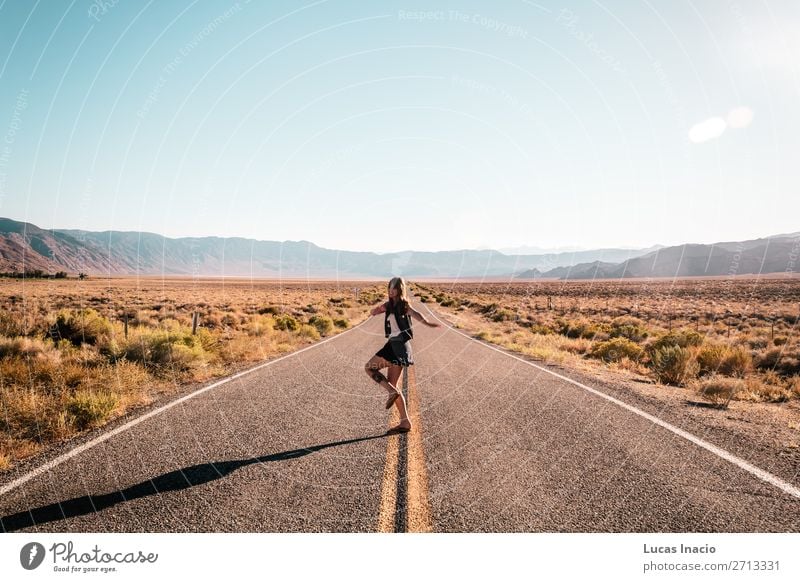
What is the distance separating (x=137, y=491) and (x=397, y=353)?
10.5 feet

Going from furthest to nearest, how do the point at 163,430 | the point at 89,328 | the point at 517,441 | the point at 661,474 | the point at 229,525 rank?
1. the point at 89,328
2. the point at 163,430
3. the point at 517,441
4. the point at 661,474
5. the point at 229,525

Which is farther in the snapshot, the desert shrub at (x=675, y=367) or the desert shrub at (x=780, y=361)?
the desert shrub at (x=780, y=361)

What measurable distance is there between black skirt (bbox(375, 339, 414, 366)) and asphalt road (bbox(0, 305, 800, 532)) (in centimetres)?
92

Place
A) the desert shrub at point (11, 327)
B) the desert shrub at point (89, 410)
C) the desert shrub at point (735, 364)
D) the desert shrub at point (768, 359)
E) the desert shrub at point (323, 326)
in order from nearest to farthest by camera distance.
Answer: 1. the desert shrub at point (89, 410)
2. the desert shrub at point (735, 364)
3. the desert shrub at point (768, 359)
4. the desert shrub at point (11, 327)
5. the desert shrub at point (323, 326)

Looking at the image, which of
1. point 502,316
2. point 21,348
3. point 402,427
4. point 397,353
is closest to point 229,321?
point 21,348

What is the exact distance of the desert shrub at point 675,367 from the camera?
10.7 metres

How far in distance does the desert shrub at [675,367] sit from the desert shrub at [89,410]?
11251 millimetres

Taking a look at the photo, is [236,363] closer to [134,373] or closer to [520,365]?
[134,373]

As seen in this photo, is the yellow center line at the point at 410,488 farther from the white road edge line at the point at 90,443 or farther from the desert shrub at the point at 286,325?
the desert shrub at the point at 286,325

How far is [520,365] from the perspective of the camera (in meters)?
11.7

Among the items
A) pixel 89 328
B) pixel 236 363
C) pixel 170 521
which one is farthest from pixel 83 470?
pixel 89 328

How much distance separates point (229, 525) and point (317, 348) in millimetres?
Result: 11564

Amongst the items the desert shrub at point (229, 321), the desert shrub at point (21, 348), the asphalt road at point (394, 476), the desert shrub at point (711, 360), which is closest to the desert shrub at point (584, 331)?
the desert shrub at point (711, 360)
